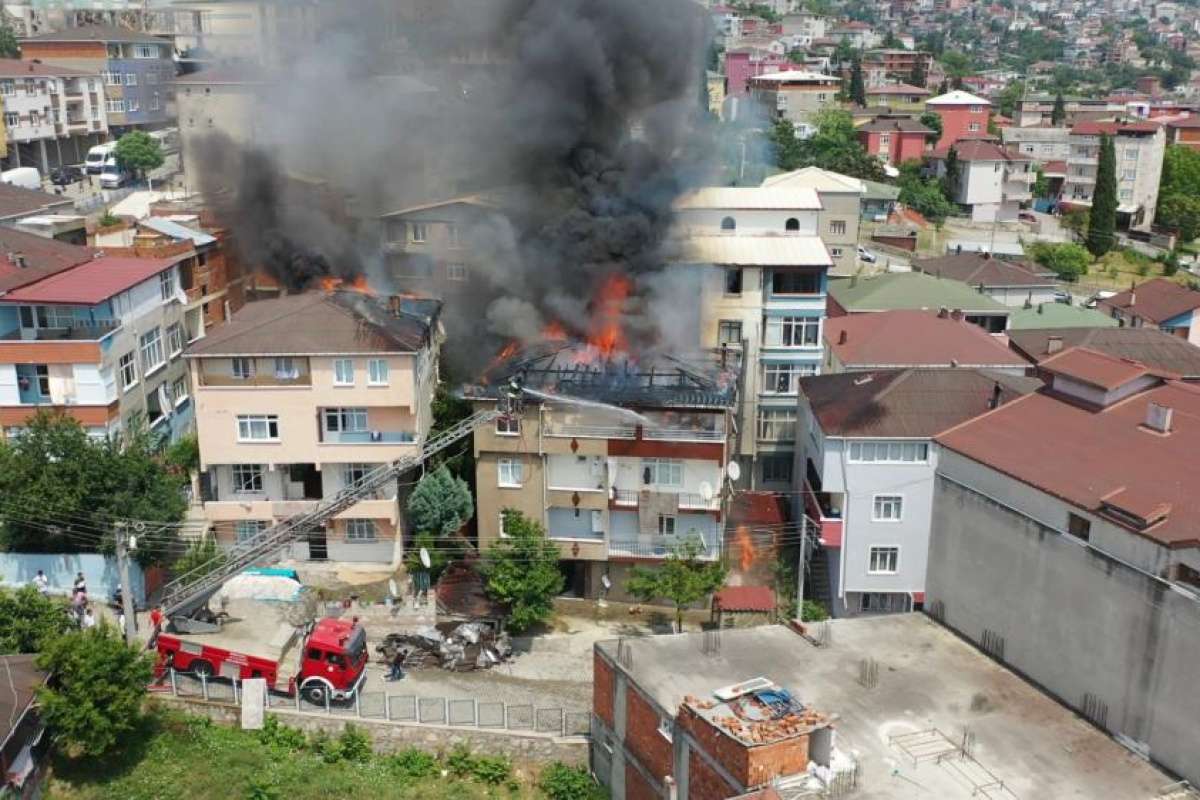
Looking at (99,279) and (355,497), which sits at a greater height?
(99,279)

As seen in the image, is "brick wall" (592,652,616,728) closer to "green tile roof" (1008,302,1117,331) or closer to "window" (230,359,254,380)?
"window" (230,359,254,380)

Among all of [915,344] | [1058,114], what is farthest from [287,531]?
[1058,114]

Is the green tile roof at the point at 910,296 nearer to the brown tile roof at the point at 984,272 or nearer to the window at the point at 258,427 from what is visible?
the brown tile roof at the point at 984,272

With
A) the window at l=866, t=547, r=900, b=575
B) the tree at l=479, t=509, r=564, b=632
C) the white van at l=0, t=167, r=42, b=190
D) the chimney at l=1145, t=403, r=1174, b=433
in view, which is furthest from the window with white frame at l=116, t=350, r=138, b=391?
the white van at l=0, t=167, r=42, b=190

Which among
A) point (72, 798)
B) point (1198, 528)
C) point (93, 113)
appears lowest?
point (72, 798)

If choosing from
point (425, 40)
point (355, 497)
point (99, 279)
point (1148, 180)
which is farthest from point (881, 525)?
point (1148, 180)

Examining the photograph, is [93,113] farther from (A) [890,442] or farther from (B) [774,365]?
(A) [890,442]

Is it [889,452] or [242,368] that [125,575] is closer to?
[242,368]

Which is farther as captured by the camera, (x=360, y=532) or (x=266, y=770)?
(x=360, y=532)
